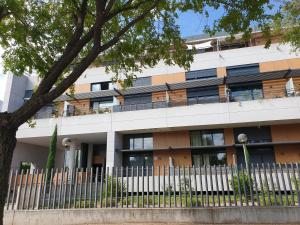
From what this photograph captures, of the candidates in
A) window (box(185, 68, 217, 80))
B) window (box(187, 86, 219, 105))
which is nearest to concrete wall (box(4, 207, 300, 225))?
window (box(187, 86, 219, 105))

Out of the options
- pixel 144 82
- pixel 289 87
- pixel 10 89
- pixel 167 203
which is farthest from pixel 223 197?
pixel 10 89

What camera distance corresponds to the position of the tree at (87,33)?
6.82 metres

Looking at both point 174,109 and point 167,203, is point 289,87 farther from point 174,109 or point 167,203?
point 167,203

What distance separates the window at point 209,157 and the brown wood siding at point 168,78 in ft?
22.4

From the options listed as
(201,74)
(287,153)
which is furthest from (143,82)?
(287,153)

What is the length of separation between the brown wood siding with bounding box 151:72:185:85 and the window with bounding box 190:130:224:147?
17.7ft

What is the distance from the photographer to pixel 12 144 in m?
5.69

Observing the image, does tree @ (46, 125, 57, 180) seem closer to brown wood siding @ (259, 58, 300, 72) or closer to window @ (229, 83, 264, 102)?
window @ (229, 83, 264, 102)

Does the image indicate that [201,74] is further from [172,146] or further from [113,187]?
[113,187]

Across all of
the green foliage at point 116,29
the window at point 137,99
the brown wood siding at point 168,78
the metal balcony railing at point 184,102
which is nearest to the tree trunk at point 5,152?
the green foliage at point 116,29

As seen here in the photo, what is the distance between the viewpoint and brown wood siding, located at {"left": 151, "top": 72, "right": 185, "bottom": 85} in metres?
26.6

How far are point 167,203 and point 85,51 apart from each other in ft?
20.3

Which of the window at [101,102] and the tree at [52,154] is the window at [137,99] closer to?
the window at [101,102]

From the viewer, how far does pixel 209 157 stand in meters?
23.7
